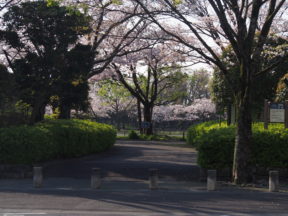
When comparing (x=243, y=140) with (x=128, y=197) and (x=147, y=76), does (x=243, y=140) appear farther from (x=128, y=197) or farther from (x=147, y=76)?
(x=147, y=76)

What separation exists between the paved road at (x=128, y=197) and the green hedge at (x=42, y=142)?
2.99 feet

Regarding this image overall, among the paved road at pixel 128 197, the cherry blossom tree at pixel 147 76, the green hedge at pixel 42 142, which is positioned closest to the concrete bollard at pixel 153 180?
the paved road at pixel 128 197

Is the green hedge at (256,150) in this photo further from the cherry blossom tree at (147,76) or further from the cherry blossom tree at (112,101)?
the cherry blossom tree at (112,101)

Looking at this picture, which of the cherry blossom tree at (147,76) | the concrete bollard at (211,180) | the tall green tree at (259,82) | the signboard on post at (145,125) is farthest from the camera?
the signboard on post at (145,125)

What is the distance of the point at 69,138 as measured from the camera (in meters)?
19.7

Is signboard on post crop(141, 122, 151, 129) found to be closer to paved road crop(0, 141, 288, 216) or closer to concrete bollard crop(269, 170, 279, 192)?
paved road crop(0, 141, 288, 216)

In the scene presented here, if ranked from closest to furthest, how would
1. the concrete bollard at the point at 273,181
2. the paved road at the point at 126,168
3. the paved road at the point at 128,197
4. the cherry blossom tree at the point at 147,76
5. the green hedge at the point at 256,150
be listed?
the paved road at the point at 128,197
the concrete bollard at the point at 273,181
the green hedge at the point at 256,150
the paved road at the point at 126,168
the cherry blossom tree at the point at 147,76

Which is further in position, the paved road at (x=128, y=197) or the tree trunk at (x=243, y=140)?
the tree trunk at (x=243, y=140)

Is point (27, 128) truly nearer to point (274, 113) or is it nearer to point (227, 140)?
point (227, 140)

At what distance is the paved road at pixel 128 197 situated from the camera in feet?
35.4

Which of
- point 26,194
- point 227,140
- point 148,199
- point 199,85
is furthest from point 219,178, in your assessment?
point 199,85

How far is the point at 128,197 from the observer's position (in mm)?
12578

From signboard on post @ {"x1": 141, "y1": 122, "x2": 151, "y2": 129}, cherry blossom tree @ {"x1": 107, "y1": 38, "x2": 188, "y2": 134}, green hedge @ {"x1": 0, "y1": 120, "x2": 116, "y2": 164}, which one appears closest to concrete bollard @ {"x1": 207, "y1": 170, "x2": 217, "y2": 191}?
green hedge @ {"x1": 0, "y1": 120, "x2": 116, "y2": 164}

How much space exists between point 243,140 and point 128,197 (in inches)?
160
